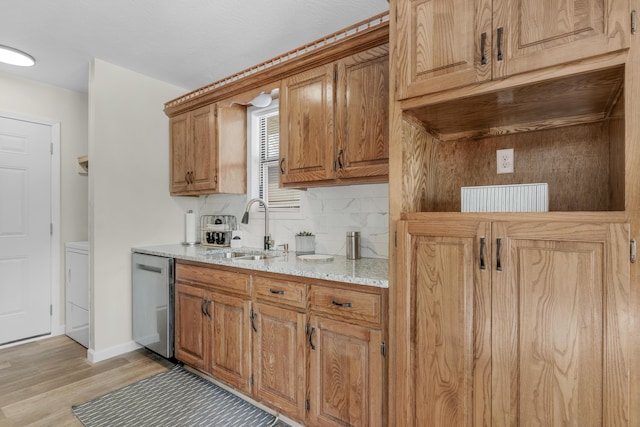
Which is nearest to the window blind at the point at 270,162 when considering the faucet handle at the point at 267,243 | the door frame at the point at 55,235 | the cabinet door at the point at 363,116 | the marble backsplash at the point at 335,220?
the marble backsplash at the point at 335,220

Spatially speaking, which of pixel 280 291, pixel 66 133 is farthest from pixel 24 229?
pixel 280 291

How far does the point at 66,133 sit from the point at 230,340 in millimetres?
3014

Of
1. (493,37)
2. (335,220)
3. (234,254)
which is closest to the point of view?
(493,37)

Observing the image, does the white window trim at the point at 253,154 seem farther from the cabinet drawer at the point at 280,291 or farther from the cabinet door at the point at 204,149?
the cabinet drawer at the point at 280,291

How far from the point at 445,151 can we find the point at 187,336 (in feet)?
7.47

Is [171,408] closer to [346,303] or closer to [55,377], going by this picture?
[55,377]

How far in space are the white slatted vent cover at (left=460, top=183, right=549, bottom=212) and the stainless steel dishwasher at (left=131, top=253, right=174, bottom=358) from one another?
7.49 feet

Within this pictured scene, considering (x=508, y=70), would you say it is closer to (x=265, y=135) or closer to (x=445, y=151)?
(x=445, y=151)

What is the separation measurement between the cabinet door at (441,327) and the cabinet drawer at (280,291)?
0.57m

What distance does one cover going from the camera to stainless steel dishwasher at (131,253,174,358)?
2.76 metres

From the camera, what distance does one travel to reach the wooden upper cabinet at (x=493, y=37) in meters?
1.09

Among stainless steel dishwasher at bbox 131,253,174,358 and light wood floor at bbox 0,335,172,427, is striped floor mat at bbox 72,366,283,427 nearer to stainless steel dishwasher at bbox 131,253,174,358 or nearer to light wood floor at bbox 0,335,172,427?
light wood floor at bbox 0,335,172,427

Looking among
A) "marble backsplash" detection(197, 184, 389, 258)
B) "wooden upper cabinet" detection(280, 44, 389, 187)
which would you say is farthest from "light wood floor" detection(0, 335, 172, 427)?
"wooden upper cabinet" detection(280, 44, 389, 187)

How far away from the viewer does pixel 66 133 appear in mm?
3627
